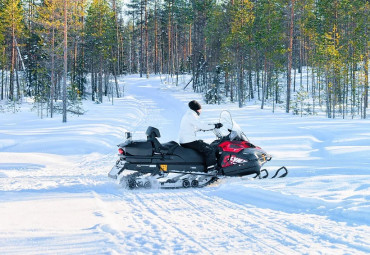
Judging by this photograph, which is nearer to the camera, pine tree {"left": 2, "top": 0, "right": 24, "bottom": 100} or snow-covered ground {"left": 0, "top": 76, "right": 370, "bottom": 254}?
snow-covered ground {"left": 0, "top": 76, "right": 370, "bottom": 254}

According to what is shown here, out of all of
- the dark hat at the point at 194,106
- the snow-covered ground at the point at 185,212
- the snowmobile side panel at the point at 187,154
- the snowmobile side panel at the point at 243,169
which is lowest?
the snow-covered ground at the point at 185,212

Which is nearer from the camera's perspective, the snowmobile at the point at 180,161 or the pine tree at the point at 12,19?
the snowmobile at the point at 180,161

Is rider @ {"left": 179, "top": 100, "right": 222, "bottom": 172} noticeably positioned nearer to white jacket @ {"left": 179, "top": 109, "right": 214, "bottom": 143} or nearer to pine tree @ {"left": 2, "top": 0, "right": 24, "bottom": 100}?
white jacket @ {"left": 179, "top": 109, "right": 214, "bottom": 143}

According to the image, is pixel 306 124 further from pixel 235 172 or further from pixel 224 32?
pixel 224 32

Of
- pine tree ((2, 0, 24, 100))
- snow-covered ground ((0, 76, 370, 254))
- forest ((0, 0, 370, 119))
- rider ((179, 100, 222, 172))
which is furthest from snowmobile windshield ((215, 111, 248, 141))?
pine tree ((2, 0, 24, 100))

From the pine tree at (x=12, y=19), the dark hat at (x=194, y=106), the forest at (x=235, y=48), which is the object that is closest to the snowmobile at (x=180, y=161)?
the dark hat at (x=194, y=106)

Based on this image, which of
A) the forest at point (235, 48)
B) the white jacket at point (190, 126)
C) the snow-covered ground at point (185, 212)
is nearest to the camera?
the snow-covered ground at point (185, 212)

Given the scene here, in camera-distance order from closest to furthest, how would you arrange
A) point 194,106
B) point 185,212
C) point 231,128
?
point 185,212, point 194,106, point 231,128

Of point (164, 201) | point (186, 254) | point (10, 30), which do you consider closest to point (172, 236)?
point (186, 254)

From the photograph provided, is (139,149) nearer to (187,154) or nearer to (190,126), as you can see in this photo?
(187,154)

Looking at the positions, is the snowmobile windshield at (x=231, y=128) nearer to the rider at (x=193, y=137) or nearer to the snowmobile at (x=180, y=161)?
the snowmobile at (x=180, y=161)

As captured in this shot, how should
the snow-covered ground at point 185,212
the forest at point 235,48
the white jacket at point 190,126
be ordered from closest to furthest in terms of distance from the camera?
the snow-covered ground at point 185,212 → the white jacket at point 190,126 → the forest at point 235,48

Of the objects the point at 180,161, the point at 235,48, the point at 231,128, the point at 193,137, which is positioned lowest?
the point at 180,161

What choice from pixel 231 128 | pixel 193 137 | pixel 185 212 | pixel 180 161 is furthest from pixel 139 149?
pixel 185 212
